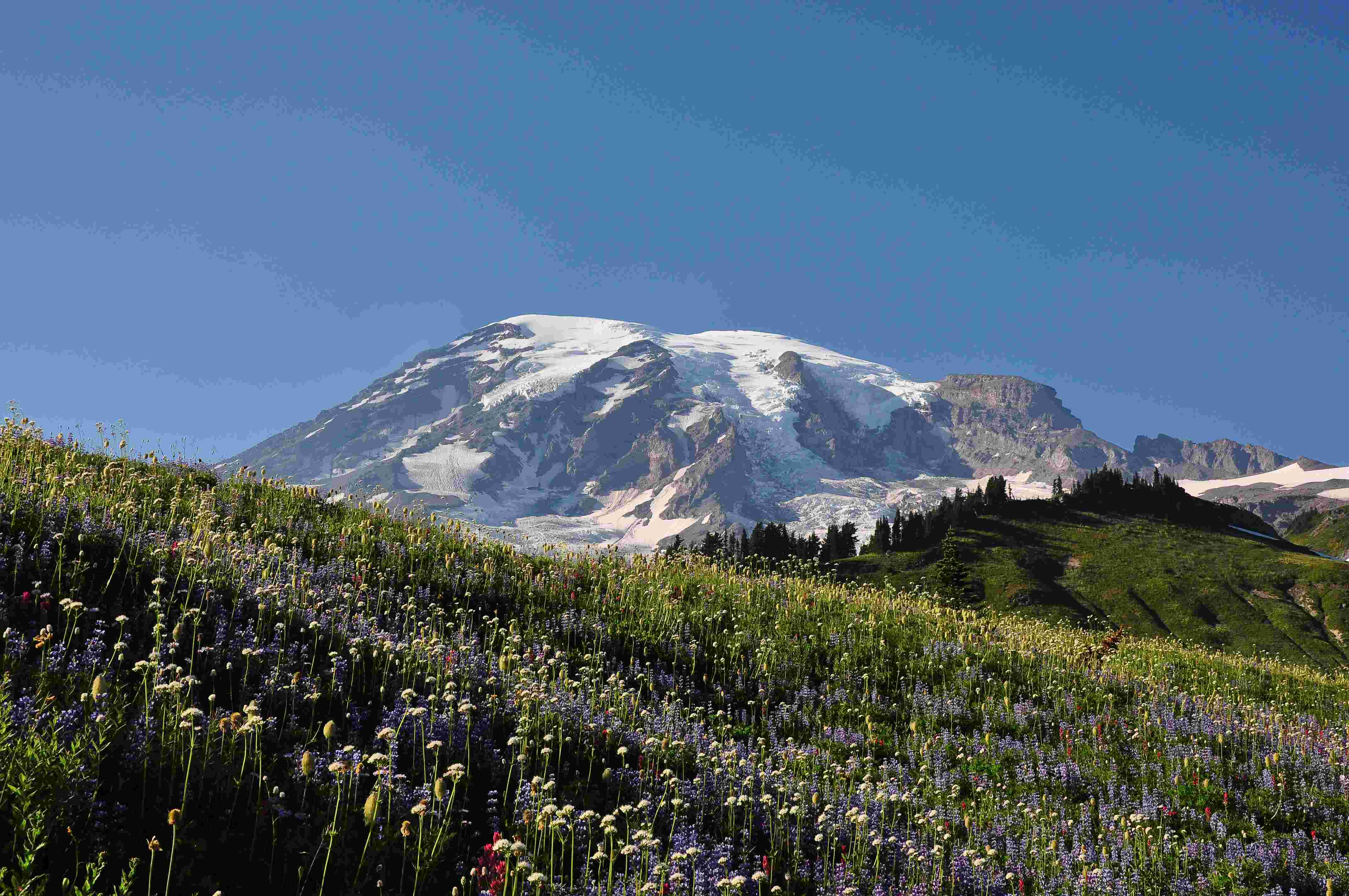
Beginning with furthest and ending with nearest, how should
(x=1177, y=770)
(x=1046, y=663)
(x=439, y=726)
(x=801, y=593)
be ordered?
(x=801, y=593) → (x=1046, y=663) → (x=1177, y=770) → (x=439, y=726)

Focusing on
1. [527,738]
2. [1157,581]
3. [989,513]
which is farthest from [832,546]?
[527,738]

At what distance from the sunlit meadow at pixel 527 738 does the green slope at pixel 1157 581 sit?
80.5 m

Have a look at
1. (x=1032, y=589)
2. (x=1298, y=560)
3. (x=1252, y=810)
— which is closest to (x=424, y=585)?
(x=1252, y=810)

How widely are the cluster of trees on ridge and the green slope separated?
194 inches

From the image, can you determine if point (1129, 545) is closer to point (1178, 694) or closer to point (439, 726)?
point (1178, 694)

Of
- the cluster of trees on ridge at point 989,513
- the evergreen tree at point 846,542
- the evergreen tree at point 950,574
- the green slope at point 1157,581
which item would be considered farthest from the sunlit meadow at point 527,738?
the evergreen tree at point 846,542

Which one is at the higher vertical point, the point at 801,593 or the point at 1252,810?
the point at 801,593

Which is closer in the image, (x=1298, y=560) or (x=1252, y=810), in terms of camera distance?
(x=1252, y=810)

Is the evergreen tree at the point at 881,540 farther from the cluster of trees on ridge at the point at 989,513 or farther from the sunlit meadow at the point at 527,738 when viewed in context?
the sunlit meadow at the point at 527,738

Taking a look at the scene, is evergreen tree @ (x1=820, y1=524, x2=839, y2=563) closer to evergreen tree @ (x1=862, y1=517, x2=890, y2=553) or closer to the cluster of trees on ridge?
the cluster of trees on ridge

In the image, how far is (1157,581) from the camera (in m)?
113

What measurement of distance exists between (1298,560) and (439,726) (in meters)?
154

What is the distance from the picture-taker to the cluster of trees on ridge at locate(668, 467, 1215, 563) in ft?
401

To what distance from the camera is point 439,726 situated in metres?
6.83
